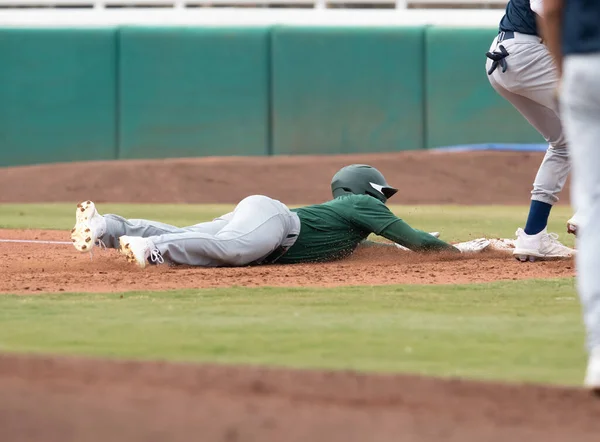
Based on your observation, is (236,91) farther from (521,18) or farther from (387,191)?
(521,18)

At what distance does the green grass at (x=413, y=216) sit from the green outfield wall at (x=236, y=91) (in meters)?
2.67

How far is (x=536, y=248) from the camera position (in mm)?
7371

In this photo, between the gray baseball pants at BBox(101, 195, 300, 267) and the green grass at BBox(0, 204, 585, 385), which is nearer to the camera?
the green grass at BBox(0, 204, 585, 385)

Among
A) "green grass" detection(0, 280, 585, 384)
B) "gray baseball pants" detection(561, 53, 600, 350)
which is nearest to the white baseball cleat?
"green grass" detection(0, 280, 585, 384)

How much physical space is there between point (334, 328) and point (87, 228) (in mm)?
2573

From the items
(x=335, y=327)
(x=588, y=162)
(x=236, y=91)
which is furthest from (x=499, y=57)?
(x=236, y=91)

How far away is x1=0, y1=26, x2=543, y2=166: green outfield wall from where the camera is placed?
58.5 feet

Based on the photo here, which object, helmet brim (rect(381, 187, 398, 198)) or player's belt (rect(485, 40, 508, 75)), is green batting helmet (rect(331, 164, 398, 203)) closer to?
helmet brim (rect(381, 187, 398, 198))

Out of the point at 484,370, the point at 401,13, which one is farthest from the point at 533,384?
the point at 401,13

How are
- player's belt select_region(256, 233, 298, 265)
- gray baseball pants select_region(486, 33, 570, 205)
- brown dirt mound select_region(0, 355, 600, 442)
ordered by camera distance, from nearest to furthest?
brown dirt mound select_region(0, 355, 600, 442), gray baseball pants select_region(486, 33, 570, 205), player's belt select_region(256, 233, 298, 265)

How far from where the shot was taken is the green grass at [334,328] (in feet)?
13.1

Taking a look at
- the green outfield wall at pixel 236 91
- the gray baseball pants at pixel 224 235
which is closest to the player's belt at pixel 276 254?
the gray baseball pants at pixel 224 235

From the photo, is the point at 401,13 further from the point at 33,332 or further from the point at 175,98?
the point at 33,332

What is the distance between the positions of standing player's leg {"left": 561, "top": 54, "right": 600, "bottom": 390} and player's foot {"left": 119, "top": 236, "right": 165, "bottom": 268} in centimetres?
372
